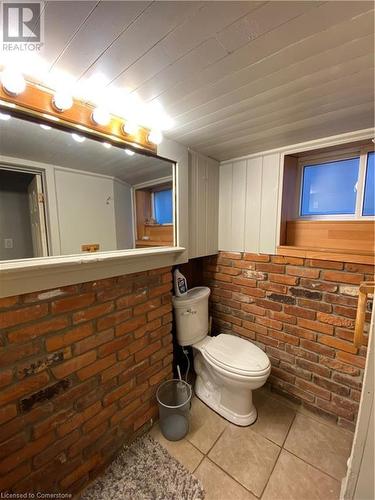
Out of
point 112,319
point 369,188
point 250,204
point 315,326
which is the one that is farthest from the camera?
point 250,204

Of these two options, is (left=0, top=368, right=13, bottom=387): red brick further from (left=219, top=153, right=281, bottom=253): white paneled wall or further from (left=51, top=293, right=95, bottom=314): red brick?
(left=219, top=153, right=281, bottom=253): white paneled wall

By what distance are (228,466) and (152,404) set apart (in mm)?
560

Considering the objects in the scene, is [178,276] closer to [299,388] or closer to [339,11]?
[299,388]

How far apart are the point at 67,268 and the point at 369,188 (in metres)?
1.85

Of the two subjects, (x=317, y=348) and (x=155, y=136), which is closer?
(x=155, y=136)

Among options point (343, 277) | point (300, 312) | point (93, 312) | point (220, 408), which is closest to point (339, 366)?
point (300, 312)

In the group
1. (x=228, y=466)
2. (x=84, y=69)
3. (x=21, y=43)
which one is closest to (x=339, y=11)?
(x=84, y=69)

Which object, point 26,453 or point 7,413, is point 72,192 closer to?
point 7,413

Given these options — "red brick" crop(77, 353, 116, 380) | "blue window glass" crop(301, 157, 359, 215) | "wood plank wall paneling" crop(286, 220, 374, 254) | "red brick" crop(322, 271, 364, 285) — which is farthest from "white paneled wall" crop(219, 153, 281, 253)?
"red brick" crop(77, 353, 116, 380)

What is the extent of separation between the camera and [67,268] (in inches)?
36.2

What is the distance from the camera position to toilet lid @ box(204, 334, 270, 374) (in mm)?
1367

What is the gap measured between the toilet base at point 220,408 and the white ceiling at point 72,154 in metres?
1.64

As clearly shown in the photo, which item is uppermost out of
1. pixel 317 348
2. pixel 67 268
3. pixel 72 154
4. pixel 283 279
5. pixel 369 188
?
pixel 72 154

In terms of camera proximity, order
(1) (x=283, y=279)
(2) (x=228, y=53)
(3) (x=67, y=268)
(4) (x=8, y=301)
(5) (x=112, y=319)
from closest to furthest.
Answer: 1. (2) (x=228, y=53)
2. (4) (x=8, y=301)
3. (3) (x=67, y=268)
4. (5) (x=112, y=319)
5. (1) (x=283, y=279)
